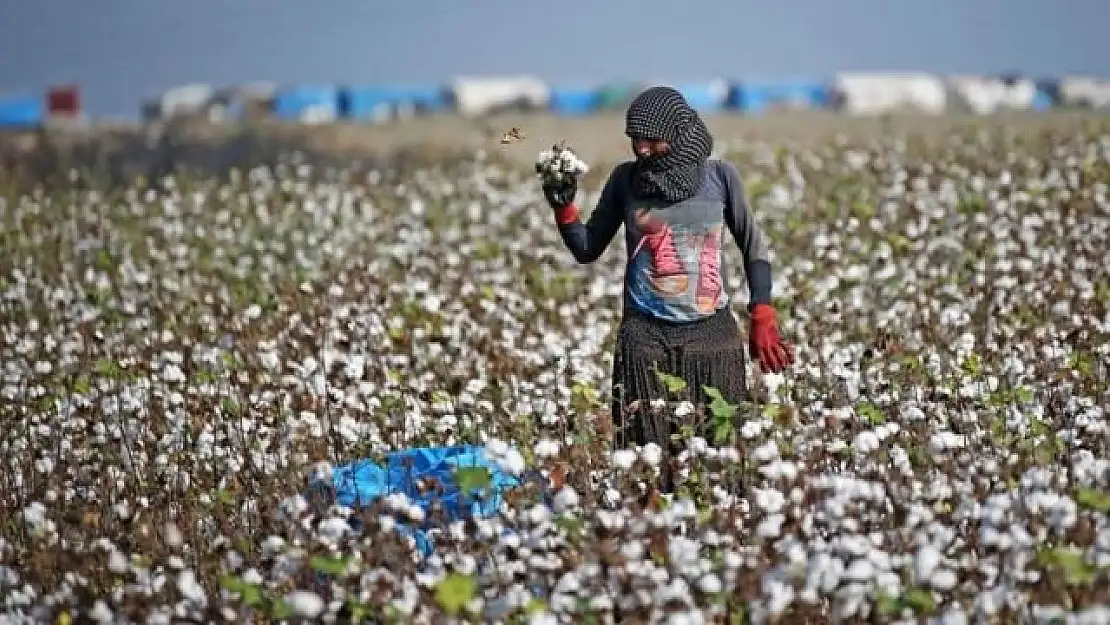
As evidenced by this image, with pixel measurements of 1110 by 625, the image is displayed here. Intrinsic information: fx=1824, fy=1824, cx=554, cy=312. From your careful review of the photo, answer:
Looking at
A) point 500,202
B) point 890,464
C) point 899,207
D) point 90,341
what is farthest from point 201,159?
point 890,464

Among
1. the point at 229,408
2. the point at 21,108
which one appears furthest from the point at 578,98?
the point at 229,408

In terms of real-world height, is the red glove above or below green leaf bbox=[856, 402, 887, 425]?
above

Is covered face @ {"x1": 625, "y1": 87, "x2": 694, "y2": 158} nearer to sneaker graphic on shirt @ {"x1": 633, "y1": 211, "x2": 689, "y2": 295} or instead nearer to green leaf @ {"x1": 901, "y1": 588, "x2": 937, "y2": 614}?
sneaker graphic on shirt @ {"x1": 633, "y1": 211, "x2": 689, "y2": 295}

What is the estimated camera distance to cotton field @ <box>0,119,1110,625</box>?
16.5 feet

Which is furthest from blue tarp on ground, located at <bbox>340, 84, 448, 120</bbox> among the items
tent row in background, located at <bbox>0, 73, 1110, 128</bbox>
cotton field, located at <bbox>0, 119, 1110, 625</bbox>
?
cotton field, located at <bbox>0, 119, 1110, 625</bbox>

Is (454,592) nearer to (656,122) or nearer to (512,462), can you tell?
(512,462)

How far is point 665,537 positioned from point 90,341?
5.76 metres

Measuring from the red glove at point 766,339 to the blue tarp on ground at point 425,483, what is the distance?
1.03m

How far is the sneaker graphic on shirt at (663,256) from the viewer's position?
672cm

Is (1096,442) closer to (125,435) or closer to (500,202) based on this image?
(125,435)

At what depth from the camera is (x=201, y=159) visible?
24.6m

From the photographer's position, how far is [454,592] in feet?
15.2

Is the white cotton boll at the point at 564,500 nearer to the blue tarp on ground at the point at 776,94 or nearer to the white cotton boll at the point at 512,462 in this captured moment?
the white cotton boll at the point at 512,462

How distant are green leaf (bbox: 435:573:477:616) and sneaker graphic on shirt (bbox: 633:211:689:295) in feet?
7.48
